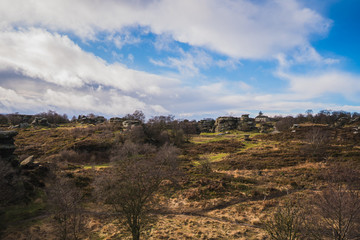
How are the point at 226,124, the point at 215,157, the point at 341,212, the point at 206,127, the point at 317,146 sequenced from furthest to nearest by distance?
1. the point at 206,127
2. the point at 226,124
3. the point at 215,157
4. the point at 317,146
5. the point at 341,212

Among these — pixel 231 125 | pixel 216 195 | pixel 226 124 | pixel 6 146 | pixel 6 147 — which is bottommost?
pixel 216 195

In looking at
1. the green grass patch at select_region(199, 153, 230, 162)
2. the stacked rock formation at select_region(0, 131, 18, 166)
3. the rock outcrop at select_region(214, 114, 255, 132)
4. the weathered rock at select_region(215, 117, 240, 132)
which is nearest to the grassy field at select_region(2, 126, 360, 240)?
the green grass patch at select_region(199, 153, 230, 162)

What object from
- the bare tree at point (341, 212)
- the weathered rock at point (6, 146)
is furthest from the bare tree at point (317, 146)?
the weathered rock at point (6, 146)

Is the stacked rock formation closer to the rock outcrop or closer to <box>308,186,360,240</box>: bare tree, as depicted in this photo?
<box>308,186,360,240</box>: bare tree

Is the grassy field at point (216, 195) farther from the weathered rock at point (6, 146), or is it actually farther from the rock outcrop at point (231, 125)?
the rock outcrop at point (231, 125)

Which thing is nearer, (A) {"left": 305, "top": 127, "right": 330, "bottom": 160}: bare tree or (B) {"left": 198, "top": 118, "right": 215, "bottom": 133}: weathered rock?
(A) {"left": 305, "top": 127, "right": 330, "bottom": 160}: bare tree

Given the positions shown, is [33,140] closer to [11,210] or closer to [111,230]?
[11,210]

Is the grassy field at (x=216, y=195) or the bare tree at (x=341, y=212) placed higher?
the bare tree at (x=341, y=212)

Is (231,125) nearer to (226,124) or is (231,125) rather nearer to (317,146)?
(226,124)

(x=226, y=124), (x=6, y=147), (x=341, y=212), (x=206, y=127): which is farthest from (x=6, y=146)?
(x=206, y=127)

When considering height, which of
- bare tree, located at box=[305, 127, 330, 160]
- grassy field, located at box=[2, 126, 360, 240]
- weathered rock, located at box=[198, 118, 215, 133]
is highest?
weathered rock, located at box=[198, 118, 215, 133]

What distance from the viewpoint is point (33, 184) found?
2975cm

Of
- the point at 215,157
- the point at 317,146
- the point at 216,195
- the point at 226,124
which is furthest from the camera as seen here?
the point at 226,124

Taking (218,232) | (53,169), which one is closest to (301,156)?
(218,232)
